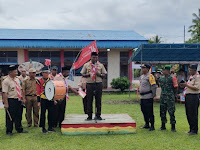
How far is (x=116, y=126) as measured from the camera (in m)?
6.16

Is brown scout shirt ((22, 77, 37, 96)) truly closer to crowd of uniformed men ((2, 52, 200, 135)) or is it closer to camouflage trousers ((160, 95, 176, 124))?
crowd of uniformed men ((2, 52, 200, 135))

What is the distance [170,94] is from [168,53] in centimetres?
680

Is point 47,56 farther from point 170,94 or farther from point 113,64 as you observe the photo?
point 170,94

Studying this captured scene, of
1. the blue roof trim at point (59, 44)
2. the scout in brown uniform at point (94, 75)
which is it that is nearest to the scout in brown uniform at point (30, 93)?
the scout in brown uniform at point (94, 75)

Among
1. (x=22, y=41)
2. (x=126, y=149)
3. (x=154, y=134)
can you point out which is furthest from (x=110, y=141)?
(x=22, y=41)

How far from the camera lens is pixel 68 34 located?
2109cm

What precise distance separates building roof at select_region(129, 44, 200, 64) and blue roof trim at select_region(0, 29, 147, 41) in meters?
5.47

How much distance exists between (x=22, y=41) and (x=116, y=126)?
558 inches

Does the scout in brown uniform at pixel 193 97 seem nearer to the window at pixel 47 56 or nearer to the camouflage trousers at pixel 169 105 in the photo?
the camouflage trousers at pixel 169 105

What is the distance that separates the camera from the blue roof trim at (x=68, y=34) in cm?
1932

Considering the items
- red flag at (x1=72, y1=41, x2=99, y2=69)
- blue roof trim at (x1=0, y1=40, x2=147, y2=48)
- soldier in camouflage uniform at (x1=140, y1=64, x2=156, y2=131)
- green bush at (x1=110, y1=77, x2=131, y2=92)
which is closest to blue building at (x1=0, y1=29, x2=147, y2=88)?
blue roof trim at (x1=0, y1=40, x2=147, y2=48)

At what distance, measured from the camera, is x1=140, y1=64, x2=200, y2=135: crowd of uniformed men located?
19.6ft

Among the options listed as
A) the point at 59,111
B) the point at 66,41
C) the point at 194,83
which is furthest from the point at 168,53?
the point at 66,41

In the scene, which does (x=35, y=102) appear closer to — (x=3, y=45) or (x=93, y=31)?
(x=3, y=45)
